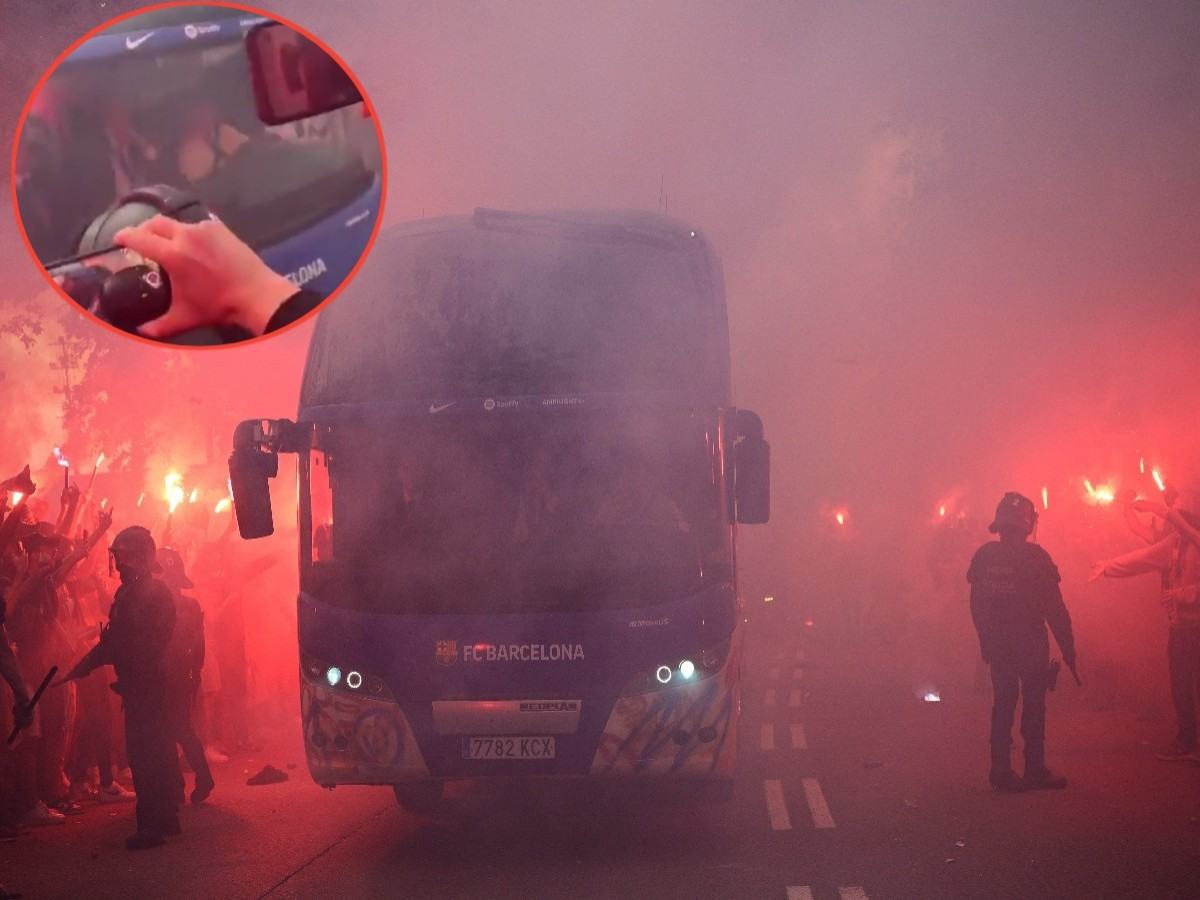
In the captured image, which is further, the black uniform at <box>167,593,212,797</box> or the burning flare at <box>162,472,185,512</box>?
the burning flare at <box>162,472,185,512</box>

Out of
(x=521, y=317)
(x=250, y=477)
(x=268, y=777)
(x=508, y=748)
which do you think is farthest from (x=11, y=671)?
(x=521, y=317)

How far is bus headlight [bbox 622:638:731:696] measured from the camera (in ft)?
29.2

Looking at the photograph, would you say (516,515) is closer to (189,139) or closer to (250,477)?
(250,477)

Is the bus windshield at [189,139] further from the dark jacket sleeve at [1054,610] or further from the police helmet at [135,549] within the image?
the dark jacket sleeve at [1054,610]

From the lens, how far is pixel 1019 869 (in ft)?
26.8

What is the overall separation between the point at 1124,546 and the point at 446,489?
9955 millimetres

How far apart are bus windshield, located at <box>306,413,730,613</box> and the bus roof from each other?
0.97 feet

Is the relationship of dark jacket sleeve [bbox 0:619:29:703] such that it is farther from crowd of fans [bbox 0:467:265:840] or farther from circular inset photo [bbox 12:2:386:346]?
circular inset photo [bbox 12:2:386:346]

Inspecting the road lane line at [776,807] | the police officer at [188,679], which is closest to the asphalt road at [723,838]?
the road lane line at [776,807]

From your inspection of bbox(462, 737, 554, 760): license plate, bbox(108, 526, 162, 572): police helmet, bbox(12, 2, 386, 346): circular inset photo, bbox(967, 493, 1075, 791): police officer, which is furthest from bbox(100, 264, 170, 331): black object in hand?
bbox(967, 493, 1075, 791): police officer

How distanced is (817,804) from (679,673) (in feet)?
7.53

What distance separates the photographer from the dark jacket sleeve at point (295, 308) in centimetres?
945

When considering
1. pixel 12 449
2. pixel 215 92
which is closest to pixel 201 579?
pixel 215 92

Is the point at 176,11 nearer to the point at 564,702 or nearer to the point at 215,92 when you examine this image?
the point at 215,92
